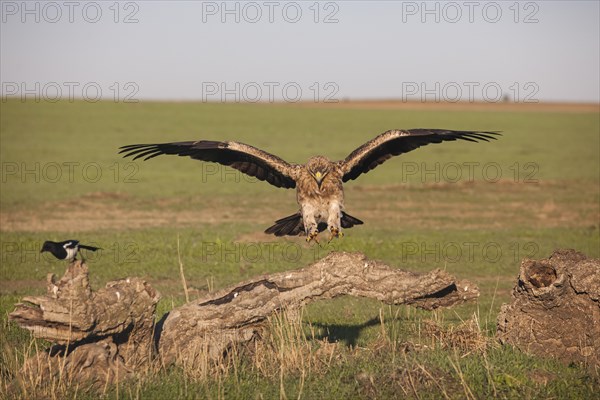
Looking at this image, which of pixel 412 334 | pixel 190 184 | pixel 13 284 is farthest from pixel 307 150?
pixel 412 334

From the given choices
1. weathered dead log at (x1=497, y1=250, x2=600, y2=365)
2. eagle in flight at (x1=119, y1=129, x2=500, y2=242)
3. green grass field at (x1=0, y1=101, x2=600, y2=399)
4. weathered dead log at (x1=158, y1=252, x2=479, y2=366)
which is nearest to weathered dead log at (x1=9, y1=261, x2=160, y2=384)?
green grass field at (x1=0, y1=101, x2=600, y2=399)

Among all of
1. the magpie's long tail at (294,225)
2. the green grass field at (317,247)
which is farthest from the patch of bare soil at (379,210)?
the magpie's long tail at (294,225)

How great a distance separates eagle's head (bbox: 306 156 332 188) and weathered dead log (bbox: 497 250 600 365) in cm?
274

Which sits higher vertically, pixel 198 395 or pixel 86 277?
pixel 86 277

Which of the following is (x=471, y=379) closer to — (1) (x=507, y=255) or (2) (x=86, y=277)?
(2) (x=86, y=277)

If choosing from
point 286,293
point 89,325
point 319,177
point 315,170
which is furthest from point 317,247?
point 89,325

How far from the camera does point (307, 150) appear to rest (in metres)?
44.4

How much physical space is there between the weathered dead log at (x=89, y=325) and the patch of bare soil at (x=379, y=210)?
35.7ft

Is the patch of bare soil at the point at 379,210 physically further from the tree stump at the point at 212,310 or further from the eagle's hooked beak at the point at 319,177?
the tree stump at the point at 212,310

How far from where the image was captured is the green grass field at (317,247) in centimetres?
812

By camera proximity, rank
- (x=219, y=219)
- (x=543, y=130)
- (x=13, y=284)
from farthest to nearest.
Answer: (x=543, y=130)
(x=219, y=219)
(x=13, y=284)

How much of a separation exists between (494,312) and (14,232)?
474 inches

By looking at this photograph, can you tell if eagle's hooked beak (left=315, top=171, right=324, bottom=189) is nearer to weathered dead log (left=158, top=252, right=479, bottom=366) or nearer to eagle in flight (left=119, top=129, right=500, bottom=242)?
eagle in flight (left=119, top=129, right=500, bottom=242)

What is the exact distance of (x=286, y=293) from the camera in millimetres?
8875
